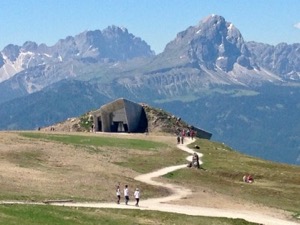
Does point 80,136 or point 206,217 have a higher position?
point 80,136

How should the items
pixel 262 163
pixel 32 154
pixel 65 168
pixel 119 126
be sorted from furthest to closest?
pixel 119 126 < pixel 262 163 < pixel 32 154 < pixel 65 168

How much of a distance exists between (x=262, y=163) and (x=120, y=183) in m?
50.4

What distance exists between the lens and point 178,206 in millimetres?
72750

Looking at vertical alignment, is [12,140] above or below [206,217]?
above

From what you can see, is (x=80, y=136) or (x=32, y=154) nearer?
(x=32, y=154)

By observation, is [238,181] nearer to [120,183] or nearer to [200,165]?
[200,165]

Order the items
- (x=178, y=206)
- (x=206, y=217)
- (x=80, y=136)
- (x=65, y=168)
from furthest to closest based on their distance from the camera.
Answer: (x=80, y=136) < (x=65, y=168) < (x=178, y=206) < (x=206, y=217)

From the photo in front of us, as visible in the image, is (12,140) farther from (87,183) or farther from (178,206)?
(178,206)

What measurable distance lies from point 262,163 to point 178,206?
186ft

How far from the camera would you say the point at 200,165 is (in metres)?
112

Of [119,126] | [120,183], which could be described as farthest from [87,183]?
[119,126]

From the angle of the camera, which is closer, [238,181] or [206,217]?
[206,217]

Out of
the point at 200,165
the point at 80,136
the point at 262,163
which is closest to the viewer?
the point at 200,165

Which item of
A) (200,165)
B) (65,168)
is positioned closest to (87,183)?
(65,168)
